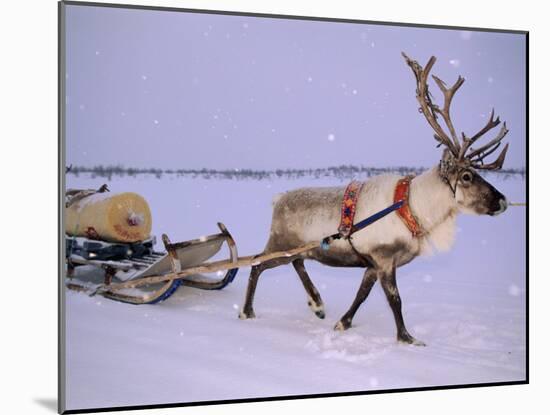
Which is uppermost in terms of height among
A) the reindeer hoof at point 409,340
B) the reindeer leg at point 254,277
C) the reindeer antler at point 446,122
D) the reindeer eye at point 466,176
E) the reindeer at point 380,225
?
the reindeer antler at point 446,122

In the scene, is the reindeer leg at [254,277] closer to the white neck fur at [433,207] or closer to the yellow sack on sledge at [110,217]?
the yellow sack on sledge at [110,217]

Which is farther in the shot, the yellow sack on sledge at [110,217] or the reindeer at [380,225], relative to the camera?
the reindeer at [380,225]

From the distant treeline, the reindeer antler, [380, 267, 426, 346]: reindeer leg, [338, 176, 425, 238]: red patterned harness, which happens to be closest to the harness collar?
[338, 176, 425, 238]: red patterned harness

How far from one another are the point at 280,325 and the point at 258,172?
80 centimetres

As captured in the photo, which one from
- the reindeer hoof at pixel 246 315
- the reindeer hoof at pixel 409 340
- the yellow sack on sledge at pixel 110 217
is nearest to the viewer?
the yellow sack on sledge at pixel 110 217

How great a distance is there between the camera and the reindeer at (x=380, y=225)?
405cm

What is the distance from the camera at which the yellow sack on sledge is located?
3.72 m

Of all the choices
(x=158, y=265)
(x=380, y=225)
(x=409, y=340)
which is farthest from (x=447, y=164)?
(x=158, y=265)

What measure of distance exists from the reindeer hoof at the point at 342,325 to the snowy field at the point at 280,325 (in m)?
0.03

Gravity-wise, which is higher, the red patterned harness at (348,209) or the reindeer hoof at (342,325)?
the red patterned harness at (348,209)

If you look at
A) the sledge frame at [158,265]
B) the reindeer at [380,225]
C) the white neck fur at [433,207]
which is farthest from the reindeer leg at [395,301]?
the sledge frame at [158,265]

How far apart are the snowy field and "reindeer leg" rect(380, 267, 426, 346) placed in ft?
0.14

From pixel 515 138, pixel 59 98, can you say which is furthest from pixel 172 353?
pixel 515 138

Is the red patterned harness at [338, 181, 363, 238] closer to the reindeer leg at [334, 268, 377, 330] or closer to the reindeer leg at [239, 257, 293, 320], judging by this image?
the reindeer leg at [334, 268, 377, 330]
